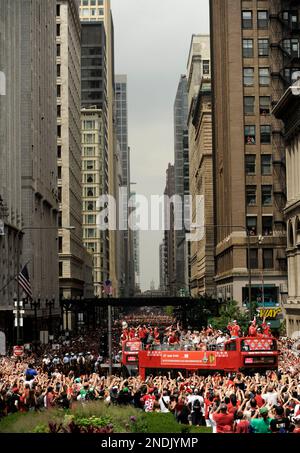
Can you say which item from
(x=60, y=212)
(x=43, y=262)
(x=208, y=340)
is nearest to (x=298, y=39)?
(x=43, y=262)

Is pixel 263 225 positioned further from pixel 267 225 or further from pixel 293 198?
pixel 293 198

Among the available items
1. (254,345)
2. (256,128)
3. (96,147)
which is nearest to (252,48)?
(256,128)

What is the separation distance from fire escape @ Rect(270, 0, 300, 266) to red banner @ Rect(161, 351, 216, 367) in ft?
225

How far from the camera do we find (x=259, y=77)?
10162cm

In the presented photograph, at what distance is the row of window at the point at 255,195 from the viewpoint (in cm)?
10006

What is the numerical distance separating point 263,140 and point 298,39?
11808 mm

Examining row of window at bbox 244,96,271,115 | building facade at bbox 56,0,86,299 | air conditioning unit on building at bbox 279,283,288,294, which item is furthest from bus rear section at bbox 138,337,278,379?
building facade at bbox 56,0,86,299

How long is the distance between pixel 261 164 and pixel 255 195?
139 inches

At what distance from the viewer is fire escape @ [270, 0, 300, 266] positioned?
10044 cm

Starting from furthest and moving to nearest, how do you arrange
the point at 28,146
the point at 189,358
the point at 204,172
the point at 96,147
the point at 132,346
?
the point at 96,147
the point at 204,172
the point at 28,146
the point at 132,346
the point at 189,358

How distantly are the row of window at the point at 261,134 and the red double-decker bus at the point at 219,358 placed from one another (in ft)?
228

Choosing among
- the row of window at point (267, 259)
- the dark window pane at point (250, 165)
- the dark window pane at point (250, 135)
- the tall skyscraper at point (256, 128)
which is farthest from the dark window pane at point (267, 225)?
the dark window pane at point (250, 135)
